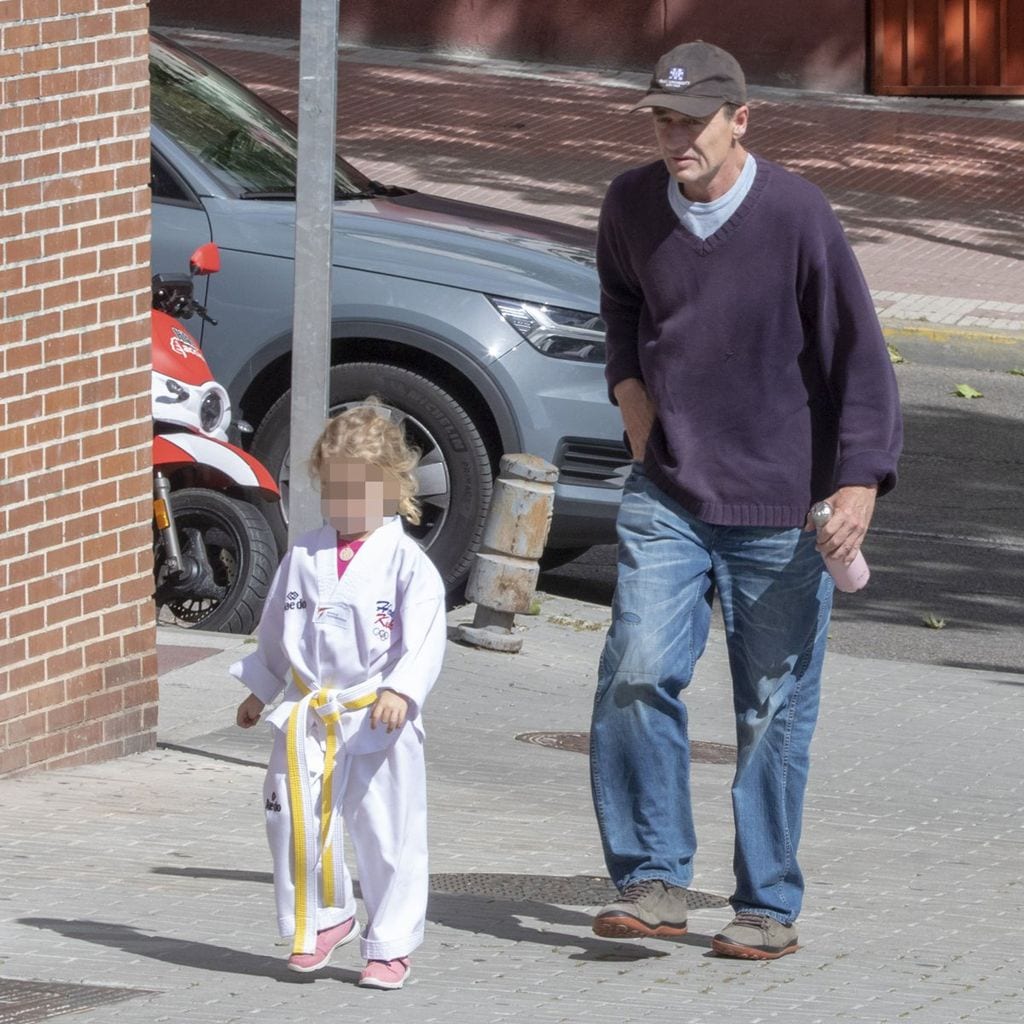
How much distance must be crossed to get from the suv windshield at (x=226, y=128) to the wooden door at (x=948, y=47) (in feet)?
45.7

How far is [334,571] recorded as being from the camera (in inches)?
180

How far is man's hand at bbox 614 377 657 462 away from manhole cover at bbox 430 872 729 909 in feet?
3.57

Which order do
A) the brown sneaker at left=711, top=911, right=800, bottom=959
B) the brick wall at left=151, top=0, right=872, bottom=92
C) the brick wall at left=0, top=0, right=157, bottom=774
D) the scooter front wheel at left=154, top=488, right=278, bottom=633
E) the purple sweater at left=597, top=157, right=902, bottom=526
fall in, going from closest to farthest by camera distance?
the purple sweater at left=597, top=157, right=902, bottom=526 → the brown sneaker at left=711, top=911, right=800, bottom=959 → the brick wall at left=0, top=0, right=157, bottom=774 → the scooter front wheel at left=154, top=488, right=278, bottom=633 → the brick wall at left=151, top=0, right=872, bottom=92

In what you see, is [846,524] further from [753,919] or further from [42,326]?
[42,326]

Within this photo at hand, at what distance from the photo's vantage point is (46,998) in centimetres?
439

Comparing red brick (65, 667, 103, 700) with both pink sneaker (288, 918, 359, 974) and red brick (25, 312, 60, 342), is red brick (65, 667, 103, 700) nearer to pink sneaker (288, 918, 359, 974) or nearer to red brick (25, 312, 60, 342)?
red brick (25, 312, 60, 342)

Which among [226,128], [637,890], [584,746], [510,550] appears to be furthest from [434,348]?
[637,890]

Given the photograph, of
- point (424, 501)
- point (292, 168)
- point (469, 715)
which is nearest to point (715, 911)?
point (469, 715)

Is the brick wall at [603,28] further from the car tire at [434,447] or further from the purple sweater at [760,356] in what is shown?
the purple sweater at [760,356]

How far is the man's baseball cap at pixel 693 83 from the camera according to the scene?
4785 millimetres

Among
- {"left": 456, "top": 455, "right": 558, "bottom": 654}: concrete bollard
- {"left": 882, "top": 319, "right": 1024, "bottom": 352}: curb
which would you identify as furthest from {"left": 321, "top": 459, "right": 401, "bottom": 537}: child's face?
{"left": 882, "top": 319, "right": 1024, "bottom": 352}: curb

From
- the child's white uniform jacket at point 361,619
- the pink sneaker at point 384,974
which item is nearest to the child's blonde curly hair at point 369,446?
the child's white uniform jacket at point 361,619

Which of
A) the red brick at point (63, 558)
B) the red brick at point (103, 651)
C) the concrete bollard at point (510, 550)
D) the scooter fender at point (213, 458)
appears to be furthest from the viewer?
the concrete bollard at point (510, 550)

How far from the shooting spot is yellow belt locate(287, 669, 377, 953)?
179 inches
